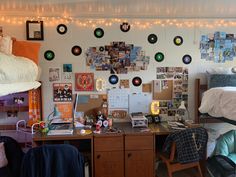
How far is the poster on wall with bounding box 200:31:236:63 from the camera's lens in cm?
316

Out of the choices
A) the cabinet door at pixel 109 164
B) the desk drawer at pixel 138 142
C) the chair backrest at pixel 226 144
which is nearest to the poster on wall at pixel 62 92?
the cabinet door at pixel 109 164

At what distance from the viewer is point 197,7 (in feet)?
8.84

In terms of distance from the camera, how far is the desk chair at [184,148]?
97.1 inches

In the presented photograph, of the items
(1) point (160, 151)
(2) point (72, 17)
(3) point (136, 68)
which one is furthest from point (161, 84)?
(2) point (72, 17)

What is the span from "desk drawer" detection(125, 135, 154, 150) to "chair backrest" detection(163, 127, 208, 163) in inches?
7.4

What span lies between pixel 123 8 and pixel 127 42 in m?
0.48

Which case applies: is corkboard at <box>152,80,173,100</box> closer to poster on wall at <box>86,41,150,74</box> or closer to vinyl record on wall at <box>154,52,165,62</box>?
vinyl record on wall at <box>154,52,165,62</box>

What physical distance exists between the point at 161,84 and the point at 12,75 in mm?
2009

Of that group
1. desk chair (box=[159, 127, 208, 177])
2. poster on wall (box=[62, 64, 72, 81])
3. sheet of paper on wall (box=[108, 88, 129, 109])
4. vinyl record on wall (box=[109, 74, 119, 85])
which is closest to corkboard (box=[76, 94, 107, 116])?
sheet of paper on wall (box=[108, 88, 129, 109])

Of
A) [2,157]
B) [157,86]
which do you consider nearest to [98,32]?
[157,86]

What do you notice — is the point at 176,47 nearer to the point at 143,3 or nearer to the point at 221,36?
the point at 221,36

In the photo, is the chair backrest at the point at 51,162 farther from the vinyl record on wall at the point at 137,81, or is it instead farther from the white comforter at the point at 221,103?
the white comforter at the point at 221,103

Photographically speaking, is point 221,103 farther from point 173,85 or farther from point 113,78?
point 113,78

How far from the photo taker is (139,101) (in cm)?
314
